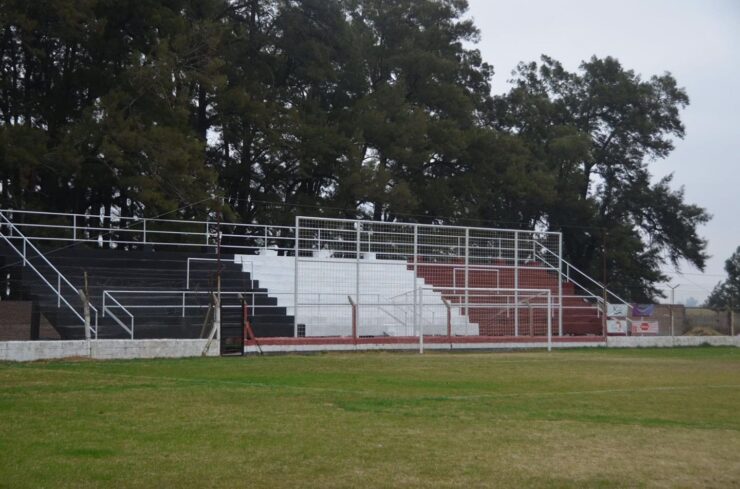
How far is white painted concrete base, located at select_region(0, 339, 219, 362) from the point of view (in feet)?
73.7

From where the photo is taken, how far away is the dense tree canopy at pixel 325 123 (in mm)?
38781

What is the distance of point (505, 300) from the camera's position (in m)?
36.5

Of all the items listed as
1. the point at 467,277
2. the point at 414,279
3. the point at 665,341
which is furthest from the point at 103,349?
the point at 665,341

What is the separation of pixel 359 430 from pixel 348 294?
21.2 metres

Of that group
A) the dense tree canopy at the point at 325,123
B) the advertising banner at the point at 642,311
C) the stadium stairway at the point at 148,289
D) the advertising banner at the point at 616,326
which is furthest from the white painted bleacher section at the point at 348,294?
the advertising banner at the point at 642,311

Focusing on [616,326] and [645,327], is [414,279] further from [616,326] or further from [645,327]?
[645,327]

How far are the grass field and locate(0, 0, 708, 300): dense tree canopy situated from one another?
849 inches

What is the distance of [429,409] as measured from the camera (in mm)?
13273

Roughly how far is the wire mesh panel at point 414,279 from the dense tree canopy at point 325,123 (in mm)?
6136

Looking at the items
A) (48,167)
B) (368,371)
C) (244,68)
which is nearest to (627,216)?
(244,68)

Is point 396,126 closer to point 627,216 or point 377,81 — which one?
point 377,81

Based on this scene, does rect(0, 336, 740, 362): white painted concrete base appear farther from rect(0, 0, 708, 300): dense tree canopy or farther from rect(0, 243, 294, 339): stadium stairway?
rect(0, 0, 708, 300): dense tree canopy

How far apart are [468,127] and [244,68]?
1341 cm

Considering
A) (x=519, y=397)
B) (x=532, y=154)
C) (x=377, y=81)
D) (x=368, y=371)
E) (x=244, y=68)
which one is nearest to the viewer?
(x=519, y=397)
